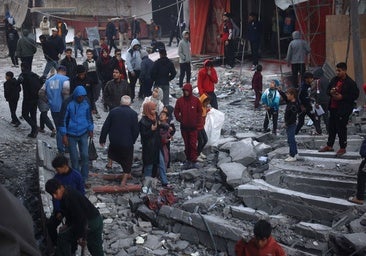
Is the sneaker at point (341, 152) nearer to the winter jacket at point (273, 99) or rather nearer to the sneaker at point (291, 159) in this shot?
the sneaker at point (291, 159)

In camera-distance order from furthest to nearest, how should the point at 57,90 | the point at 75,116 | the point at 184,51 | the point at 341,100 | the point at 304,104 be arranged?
Result: 1. the point at 184,51
2. the point at 304,104
3. the point at 57,90
4. the point at 341,100
5. the point at 75,116

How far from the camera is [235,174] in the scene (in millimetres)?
7730

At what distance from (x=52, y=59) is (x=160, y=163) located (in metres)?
6.71

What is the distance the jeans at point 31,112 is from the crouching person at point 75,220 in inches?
205

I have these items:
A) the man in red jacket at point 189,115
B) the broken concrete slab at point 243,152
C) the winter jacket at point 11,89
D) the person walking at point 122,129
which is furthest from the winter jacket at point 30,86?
the broken concrete slab at point 243,152

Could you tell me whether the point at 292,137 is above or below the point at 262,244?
above

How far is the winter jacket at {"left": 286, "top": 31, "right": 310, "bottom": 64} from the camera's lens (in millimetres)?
12516

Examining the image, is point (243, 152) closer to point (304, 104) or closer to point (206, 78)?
point (304, 104)

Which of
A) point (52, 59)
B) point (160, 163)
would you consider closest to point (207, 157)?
point (160, 163)

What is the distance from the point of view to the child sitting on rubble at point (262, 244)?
4.20m

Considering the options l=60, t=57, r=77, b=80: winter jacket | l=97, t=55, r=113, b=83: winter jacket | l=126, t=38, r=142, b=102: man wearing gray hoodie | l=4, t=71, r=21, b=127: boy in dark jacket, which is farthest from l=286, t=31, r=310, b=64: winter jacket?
l=4, t=71, r=21, b=127: boy in dark jacket

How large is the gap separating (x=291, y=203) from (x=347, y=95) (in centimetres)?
187

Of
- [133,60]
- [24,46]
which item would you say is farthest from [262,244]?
[24,46]

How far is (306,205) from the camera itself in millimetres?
6648
